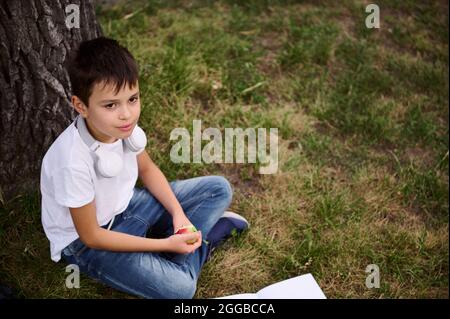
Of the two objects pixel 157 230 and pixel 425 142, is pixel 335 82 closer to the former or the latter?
pixel 425 142

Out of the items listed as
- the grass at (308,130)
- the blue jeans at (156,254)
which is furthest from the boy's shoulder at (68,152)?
the grass at (308,130)

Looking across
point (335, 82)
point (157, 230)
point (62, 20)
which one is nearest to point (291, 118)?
point (335, 82)

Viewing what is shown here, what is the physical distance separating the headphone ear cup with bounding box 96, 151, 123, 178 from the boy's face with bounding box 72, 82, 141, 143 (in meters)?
0.08

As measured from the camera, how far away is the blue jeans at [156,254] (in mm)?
2100

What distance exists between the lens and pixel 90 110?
→ 1831 millimetres

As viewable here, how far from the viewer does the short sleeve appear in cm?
184

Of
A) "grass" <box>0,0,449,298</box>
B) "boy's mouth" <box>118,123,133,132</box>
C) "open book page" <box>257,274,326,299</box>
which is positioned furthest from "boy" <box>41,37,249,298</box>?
"open book page" <box>257,274,326,299</box>

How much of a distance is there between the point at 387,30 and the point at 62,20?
2569 mm

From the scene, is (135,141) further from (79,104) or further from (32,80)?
(32,80)

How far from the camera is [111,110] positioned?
1828mm

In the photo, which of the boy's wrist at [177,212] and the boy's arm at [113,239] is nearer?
the boy's arm at [113,239]

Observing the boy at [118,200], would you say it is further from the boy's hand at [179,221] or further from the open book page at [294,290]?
the open book page at [294,290]

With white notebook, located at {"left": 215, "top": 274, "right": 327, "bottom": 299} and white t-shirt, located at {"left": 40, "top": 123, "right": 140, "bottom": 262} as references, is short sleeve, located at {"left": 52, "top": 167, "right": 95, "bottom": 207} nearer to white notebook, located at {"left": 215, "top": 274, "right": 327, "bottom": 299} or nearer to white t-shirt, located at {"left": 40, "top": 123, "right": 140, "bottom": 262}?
white t-shirt, located at {"left": 40, "top": 123, "right": 140, "bottom": 262}

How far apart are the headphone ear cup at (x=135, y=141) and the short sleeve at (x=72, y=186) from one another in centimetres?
24
